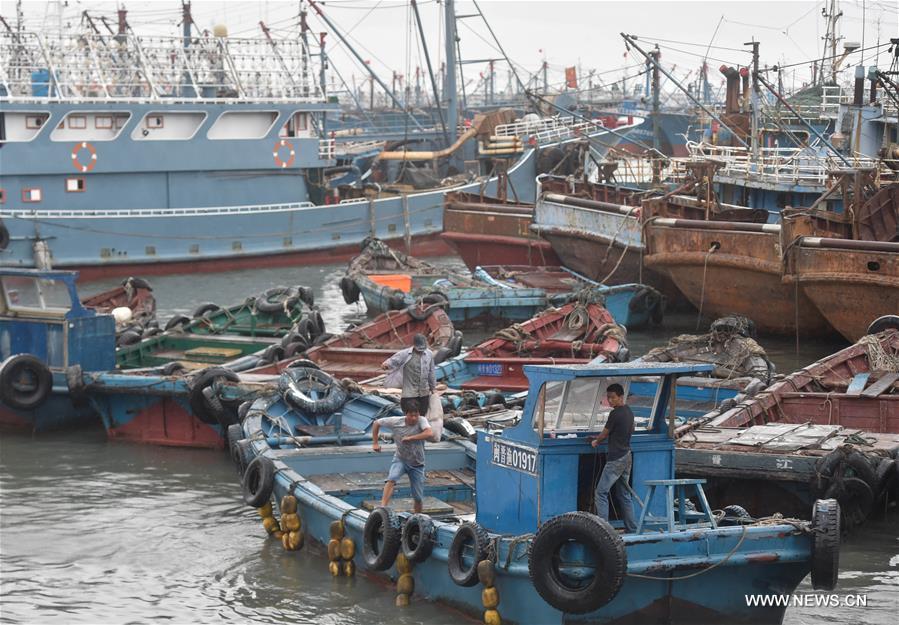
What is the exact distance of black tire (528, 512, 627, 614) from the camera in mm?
9875

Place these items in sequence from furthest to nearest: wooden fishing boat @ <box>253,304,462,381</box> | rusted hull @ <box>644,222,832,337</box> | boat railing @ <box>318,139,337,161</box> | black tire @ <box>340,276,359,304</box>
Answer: boat railing @ <box>318,139,337,161</box> < black tire @ <box>340,276,359,304</box> < rusted hull @ <box>644,222,832,337</box> < wooden fishing boat @ <box>253,304,462,381</box>

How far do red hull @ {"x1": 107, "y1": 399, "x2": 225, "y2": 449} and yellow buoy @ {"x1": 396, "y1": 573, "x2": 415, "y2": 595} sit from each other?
22.4ft

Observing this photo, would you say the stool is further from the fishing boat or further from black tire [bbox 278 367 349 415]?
black tire [bbox 278 367 349 415]

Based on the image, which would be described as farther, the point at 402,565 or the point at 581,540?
the point at 402,565

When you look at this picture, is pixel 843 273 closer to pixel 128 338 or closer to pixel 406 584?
pixel 128 338

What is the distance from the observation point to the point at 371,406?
16250mm

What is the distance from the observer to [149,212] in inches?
1577

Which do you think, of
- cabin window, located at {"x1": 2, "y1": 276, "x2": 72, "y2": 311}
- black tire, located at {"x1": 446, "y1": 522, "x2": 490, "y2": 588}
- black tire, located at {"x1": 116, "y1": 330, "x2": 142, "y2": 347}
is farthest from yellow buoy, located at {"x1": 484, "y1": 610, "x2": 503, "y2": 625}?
black tire, located at {"x1": 116, "y1": 330, "x2": 142, "y2": 347}

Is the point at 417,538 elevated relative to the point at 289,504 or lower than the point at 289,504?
elevated

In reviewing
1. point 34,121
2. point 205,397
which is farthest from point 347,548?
point 34,121

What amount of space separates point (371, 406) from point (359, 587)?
397cm

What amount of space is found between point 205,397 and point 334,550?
551 centimetres

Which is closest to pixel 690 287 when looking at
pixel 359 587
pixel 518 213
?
pixel 518 213

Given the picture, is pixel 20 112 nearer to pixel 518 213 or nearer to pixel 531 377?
pixel 518 213
